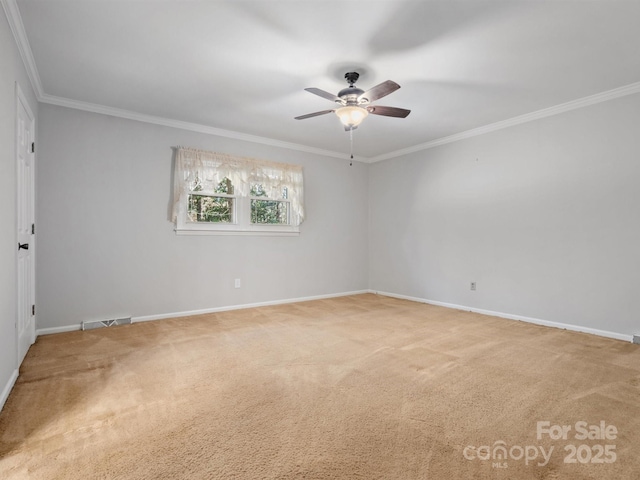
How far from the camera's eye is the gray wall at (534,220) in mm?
3424

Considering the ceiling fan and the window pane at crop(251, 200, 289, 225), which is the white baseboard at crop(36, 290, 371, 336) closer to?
the window pane at crop(251, 200, 289, 225)

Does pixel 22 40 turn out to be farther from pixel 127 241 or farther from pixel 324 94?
pixel 324 94

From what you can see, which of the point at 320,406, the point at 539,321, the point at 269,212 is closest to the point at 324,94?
the point at 320,406

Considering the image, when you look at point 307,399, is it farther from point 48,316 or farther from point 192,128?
point 192,128

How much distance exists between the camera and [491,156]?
14.7 feet

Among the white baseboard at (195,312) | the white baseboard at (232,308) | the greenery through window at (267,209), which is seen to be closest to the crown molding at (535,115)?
the greenery through window at (267,209)

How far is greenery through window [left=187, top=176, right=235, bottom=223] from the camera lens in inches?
177

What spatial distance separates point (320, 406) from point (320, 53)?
261 centimetres

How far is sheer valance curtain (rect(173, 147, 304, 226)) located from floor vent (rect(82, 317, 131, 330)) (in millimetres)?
1369

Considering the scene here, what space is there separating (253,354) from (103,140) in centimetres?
306

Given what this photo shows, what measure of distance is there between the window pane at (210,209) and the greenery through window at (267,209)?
371 mm

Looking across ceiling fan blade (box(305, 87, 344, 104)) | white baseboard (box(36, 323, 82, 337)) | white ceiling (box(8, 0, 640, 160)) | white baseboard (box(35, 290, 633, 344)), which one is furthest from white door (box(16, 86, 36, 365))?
ceiling fan blade (box(305, 87, 344, 104))

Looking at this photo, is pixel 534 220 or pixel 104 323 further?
pixel 534 220

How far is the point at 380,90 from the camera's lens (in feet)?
8.68
